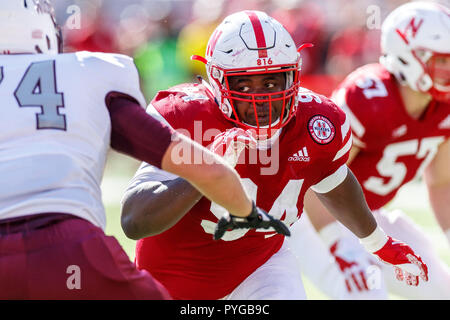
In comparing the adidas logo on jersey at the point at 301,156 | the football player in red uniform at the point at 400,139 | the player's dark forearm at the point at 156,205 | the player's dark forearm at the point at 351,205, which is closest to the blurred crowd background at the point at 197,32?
the football player in red uniform at the point at 400,139

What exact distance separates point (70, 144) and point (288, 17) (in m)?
7.84

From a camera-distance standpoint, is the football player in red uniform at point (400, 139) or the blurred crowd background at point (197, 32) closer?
the football player in red uniform at point (400, 139)

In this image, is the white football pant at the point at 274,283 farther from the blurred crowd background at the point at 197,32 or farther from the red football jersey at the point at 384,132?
the blurred crowd background at the point at 197,32

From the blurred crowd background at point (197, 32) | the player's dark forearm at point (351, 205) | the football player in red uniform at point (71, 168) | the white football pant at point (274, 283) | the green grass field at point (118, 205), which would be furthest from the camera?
the blurred crowd background at point (197, 32)

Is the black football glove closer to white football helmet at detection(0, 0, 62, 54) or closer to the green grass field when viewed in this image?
white football helmet at detection(0, 0, 62, 54)

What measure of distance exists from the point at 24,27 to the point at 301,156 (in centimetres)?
116

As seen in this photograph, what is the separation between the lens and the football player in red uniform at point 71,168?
7.04 ft

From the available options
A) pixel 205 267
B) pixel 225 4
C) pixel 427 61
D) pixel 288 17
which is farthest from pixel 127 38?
pixel 205 267

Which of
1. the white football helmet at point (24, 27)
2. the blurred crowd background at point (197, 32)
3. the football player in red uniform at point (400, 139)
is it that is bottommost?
the blurred crowd background at point (197, 32)

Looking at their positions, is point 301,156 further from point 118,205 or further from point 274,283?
point 118,205

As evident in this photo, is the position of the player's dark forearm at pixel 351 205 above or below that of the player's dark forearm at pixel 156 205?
below
